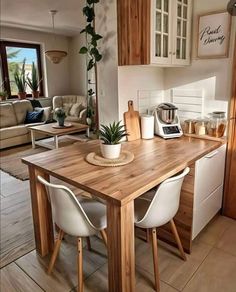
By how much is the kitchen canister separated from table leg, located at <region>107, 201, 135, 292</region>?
3.44 feet

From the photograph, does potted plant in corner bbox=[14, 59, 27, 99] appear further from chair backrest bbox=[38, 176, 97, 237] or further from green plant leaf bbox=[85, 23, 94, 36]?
chair backrest bbox=[38, 176, 97, 237]

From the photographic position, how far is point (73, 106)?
618 cm

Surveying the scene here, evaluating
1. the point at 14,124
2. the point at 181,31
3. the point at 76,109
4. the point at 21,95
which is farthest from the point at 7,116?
the point at 181,31

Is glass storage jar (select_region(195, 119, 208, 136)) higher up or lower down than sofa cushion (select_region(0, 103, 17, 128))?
higher up

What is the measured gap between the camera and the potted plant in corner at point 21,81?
5906 mm

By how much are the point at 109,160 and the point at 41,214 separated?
66cm

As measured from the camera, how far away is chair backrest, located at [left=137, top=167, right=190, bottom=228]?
55.9 inches

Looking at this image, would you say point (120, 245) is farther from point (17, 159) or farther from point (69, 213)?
point (17, 159)

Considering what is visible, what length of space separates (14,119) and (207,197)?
14.7ft

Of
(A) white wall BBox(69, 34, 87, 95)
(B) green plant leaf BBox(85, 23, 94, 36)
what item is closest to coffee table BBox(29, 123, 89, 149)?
(A) white wall BBox(69, 34, 87, 95)

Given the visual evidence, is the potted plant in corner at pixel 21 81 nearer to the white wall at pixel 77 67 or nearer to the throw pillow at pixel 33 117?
the throw pillow at pixel 33 117

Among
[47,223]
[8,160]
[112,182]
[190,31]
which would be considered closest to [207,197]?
[112,182]

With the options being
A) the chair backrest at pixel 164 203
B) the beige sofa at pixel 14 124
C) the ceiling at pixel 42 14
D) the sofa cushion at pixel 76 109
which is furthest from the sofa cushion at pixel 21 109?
the chair backrest at pixel 164 203

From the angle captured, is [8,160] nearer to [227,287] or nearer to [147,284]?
[147,284]
